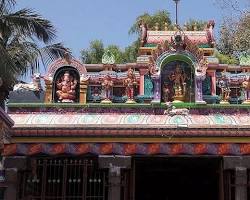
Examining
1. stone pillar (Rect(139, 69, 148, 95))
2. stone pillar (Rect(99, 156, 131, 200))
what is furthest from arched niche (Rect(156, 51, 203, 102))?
stone pillar (Rect(99, 156, 131, 200))

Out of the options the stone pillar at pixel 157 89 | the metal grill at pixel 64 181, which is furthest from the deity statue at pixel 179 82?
the metal grill at pixel 64 181

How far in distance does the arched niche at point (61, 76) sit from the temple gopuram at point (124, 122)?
3 centimetres

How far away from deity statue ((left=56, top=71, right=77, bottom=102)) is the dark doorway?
440 cm

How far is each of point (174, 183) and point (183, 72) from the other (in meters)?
5.52

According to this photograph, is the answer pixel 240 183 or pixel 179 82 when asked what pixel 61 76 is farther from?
pixel 240 183

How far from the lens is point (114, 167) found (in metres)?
12.9

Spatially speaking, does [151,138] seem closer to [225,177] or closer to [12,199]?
[225,177]

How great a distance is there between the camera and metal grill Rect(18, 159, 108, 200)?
1298cm

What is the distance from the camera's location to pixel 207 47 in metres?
15.4

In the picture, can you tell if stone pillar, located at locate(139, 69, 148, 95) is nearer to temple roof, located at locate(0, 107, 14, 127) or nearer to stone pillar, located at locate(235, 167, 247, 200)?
stone pillar, located at locate(235, 167, 247, 200)

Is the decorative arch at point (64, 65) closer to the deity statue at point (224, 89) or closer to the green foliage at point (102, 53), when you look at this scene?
the deity statue at point (224, 89)

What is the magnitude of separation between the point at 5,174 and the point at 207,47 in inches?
277

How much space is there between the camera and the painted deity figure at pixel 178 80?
14227mm

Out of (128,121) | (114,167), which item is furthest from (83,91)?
(114,167)
